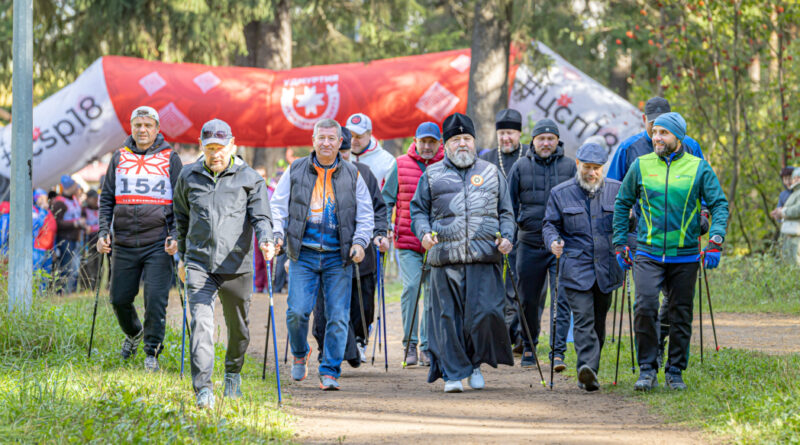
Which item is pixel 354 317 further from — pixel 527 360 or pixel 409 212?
pixel 527 360

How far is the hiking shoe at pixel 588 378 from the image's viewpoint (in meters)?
7.88

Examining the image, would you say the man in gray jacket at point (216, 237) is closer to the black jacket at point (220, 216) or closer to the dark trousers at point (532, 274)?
the black jacket at point (220, 216)

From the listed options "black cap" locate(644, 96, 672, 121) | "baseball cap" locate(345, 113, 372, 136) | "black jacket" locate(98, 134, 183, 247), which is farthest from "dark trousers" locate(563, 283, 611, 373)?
"black jacket" locate(98, 134, 183, 247)

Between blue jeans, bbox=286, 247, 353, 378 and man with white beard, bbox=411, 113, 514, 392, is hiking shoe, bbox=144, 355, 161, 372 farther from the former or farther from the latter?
man with white beard, bbox=411, 113, 514, 392

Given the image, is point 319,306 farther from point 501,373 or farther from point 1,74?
point 1,74

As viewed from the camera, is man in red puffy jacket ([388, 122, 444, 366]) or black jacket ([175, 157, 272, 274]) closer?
black jacket ([175, 157, 272, 274])

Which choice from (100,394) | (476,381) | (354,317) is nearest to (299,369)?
(354,317)

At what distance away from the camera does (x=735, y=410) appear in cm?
650

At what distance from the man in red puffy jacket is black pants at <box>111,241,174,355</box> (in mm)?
2234

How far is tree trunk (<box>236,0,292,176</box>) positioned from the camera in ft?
71.8

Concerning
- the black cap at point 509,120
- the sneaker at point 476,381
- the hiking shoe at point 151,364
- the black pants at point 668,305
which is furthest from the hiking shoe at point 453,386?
the black cap at point 509,120

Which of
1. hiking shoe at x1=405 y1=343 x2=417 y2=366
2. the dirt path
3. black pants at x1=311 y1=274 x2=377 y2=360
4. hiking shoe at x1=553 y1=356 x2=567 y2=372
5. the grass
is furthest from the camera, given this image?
hiking shoe at x1=405 y1=343 x2=417 y2=366

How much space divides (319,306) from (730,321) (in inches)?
221

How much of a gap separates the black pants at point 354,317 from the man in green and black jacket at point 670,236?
8.23ft
